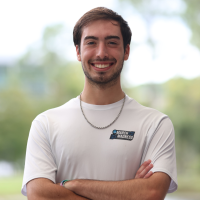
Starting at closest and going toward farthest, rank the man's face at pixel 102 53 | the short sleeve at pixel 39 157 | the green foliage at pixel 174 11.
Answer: the short sleeve at pixel 39 157 → the man's face at pixel 102 53 → the green foliage at pixel 174 11

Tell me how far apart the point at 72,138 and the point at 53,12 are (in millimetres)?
5766

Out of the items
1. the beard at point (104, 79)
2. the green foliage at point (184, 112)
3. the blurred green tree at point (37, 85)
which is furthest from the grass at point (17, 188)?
the beard at point (104, 79)

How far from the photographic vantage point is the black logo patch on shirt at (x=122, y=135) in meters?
1.73

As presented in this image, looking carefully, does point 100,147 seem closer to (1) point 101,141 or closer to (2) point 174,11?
(1) point 101,141

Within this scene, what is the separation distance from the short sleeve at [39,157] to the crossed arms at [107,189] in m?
0.05

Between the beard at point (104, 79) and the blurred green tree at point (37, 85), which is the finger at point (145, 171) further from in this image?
the blurred green tree at point (37, 85)

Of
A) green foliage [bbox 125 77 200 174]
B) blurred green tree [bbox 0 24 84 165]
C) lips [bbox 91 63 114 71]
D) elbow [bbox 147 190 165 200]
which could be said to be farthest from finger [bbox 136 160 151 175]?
blurred green tree [bbox 0 24 84 165]

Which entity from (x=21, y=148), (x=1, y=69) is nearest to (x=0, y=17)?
(x=1, y=69)

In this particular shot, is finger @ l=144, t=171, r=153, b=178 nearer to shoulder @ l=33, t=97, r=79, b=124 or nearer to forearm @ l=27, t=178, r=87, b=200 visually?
forearm @ l=27, t=178, r=87, b=200

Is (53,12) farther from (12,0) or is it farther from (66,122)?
(66,122)

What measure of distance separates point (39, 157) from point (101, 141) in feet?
1.18

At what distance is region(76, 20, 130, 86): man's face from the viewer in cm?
178

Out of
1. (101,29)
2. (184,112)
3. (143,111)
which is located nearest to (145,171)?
(143,111)

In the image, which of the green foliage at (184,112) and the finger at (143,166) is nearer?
the finger at (143,166)
